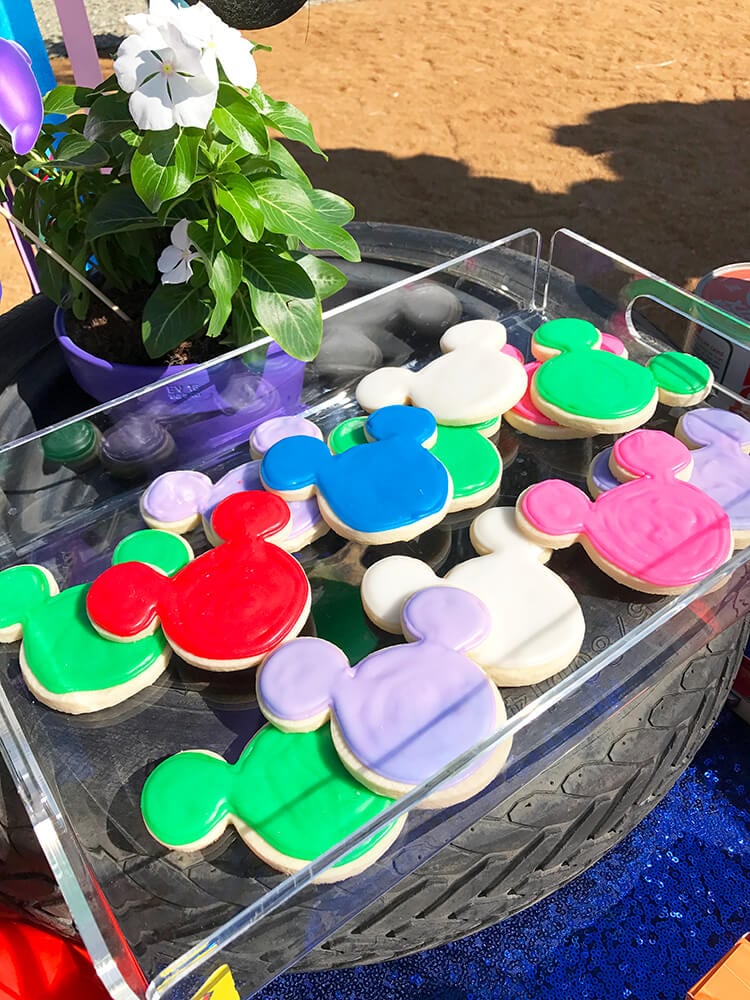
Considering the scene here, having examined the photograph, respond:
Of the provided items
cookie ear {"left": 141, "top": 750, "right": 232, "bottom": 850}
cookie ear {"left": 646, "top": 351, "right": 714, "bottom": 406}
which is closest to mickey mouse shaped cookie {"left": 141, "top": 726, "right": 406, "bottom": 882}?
cookie ear {"left": 141, "top": 750, "right": 232, "bottom": 850}

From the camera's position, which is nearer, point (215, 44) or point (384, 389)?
point (215, 44)

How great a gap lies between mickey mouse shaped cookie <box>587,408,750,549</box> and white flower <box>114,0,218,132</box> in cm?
62

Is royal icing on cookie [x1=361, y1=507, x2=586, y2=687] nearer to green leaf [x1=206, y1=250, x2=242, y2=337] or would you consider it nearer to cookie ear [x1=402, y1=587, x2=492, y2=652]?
cookie ear [x1=402, y1=587, x2=492, y2=652]

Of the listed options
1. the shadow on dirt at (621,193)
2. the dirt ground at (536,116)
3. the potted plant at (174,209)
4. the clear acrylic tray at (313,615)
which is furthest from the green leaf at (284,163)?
the shadow on dirt at (621,193)

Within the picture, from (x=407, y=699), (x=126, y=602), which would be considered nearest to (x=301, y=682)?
(x=407, y=699)

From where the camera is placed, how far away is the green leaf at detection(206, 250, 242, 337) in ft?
3.17

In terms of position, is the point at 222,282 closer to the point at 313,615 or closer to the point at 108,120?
the point at 108,120

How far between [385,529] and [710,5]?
4446 millimetres

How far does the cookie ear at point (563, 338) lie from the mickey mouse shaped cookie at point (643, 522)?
0.74 ft

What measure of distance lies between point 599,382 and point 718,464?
0.18m

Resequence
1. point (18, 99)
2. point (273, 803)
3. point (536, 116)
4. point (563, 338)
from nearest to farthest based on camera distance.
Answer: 1. point (273, 803)
2. point (18, 99)
3. point (563, 338)
4. point (536, 116)

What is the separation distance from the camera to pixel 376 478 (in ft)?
3.17

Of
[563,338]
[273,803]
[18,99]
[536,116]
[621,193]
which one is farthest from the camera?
[536,116]

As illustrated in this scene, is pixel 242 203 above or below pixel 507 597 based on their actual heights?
above
